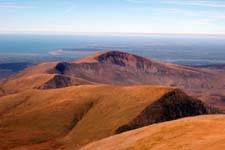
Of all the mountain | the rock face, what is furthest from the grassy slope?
the mountain

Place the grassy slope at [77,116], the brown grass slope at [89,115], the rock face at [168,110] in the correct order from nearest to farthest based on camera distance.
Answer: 1. the rock face at [168,110]
2. the brown grass slope at [89,115]
3. the grassy slope at [77,116]

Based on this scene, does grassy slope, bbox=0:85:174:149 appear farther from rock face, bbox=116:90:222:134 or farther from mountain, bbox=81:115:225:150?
mountain, bbox=81:115:225:150

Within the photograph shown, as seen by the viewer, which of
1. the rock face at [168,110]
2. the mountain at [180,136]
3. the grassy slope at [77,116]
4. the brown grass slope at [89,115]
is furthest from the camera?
the grassy slope at [77,116]

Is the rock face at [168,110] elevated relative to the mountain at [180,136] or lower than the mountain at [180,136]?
lower

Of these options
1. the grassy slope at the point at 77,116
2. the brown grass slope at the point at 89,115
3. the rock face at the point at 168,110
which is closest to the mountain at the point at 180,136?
the brown grass slope at the point at 89,115

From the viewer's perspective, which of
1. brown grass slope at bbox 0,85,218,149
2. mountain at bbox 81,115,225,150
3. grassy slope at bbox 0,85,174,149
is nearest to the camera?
mountain at bbox 81,115,225,150

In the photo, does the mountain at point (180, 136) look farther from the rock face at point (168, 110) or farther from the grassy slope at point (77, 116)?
the grassy slope at point (77, 116)

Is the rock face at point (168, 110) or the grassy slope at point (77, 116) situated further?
the grassy slope at point (77, 116)

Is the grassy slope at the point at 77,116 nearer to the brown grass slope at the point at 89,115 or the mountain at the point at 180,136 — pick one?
the brown grass slope at the point at 89,115
